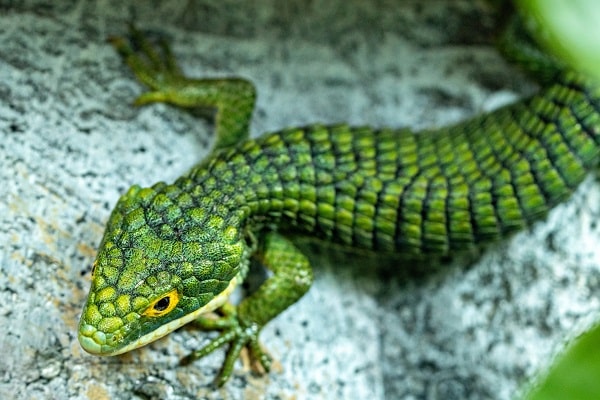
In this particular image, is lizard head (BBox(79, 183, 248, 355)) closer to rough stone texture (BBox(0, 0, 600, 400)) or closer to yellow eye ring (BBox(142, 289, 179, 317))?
yellow eye ring (BBox(142, 289, 179, 317))

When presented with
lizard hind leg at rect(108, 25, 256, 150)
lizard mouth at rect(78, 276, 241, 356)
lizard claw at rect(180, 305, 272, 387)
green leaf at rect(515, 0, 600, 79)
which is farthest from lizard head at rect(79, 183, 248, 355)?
green leaf at rect(515, 0, 600, 79)

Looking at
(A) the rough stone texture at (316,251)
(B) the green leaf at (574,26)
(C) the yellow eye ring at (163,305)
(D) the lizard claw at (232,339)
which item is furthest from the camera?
(D) the lizard claw at (232,339)

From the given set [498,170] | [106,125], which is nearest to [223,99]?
[106,125]

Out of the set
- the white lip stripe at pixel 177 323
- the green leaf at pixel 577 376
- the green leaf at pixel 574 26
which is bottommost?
the white lip stripe at pixel 177 323

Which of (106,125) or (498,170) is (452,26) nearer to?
(498,170)

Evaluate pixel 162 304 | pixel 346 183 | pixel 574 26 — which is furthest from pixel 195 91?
pixel 574 26

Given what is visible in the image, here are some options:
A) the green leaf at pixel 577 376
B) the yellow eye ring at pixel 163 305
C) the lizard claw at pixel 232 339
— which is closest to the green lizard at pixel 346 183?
the lizard claw at pixel 232 339

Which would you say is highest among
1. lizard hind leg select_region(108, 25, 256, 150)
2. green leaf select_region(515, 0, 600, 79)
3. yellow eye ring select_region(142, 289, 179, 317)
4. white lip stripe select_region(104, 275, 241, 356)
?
green leaf select_region(515, 0, 600, 79)

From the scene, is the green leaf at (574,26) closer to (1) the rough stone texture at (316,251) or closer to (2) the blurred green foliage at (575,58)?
(2) the blurred green foliage at (575,58)

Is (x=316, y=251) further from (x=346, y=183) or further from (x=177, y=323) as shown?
(x=177, y=323)
